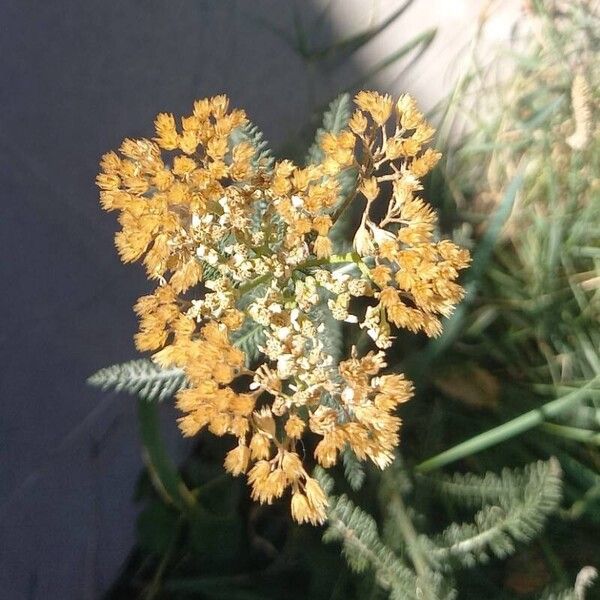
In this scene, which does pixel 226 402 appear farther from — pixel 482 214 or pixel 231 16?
pixel 231 16

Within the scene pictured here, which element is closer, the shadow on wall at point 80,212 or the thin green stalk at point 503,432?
the thin green stalk at point 503,432

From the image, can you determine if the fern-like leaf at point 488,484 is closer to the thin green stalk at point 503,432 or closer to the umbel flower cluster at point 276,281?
the thin green stalk at point 503,432

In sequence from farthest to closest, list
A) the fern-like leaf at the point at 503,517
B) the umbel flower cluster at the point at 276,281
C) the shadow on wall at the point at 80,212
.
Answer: the shadow on wall at the point at 80,212, the fern-like leaf at the point at 503,517, the umbel flower cluster at the point at 276,281

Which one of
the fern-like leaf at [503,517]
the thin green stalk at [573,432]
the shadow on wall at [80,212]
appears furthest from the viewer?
the shadow on wall at [80,212]

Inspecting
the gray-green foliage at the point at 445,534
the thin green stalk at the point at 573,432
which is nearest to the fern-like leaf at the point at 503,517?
the gray-green foliage at the point at 445,534

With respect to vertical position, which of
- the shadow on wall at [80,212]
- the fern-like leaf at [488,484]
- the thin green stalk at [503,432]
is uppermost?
the shadow on wall at [80,212]

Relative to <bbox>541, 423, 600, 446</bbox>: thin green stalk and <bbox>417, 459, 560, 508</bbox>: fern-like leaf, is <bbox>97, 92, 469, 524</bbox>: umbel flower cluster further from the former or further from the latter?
<bbox>541, 423, 600, 446</bbox>: thin green stalk
